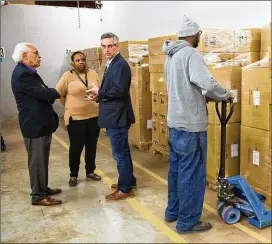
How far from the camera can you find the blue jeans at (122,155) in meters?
3.44

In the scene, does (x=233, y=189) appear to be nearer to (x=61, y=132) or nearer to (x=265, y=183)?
(x=265, y=183)

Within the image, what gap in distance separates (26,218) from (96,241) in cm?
92

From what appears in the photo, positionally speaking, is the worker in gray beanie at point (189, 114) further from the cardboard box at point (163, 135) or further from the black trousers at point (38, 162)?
the cardboard box at point (163, 135)

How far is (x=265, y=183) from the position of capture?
3307 millimetres

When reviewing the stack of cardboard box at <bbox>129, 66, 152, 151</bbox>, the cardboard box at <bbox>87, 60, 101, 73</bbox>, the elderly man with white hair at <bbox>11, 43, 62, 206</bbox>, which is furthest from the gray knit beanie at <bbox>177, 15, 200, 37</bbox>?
the cardboard box at <bbox>87, 60, 101, 73</bbox>

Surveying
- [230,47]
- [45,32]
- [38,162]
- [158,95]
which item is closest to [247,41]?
[230,47]

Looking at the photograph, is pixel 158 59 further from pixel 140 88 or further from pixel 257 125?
pixel 257 125

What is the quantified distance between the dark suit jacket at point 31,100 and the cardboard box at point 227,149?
1808 mm

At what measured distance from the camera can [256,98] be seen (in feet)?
10.8

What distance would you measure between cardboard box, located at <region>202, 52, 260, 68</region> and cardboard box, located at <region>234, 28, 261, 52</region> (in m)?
0.06

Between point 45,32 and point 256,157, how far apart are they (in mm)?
6917

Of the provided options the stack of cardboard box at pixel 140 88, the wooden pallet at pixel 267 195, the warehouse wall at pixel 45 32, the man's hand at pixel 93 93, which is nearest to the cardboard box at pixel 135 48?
the stack of cardboard box at pixel 140 88

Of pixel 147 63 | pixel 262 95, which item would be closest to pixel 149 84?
pixel 147 63

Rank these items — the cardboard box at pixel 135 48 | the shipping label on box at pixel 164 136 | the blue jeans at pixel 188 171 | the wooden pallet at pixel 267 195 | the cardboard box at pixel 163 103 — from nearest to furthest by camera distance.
→ the blue jeans at pixel 188 171, the wooden pallet at pixel 267 195, the cardboard box at pixel 163 103, the shipping label on box at pixel 164 136, the cardboard box at pixel 135 48
